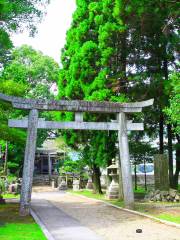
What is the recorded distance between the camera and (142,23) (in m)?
20.0

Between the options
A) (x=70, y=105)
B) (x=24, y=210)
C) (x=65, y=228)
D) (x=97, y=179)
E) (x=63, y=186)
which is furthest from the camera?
(x=63, y=186)

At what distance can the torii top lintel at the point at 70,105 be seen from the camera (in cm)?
1498

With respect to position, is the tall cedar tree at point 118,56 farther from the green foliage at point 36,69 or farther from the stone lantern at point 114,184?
the green foliage at point 36,69

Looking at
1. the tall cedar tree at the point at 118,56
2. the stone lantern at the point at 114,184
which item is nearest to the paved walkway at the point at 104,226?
the stone lantern at the point at 114,184

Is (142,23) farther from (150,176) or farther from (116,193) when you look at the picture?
(150,176)

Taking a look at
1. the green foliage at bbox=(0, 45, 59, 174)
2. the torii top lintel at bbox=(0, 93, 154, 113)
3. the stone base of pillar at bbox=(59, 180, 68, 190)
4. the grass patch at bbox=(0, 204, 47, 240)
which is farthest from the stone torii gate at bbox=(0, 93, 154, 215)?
the green foliage at bbox=(0, 45, 59, 174)

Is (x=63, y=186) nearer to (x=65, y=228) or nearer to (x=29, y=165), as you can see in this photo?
(x=29, y=165)

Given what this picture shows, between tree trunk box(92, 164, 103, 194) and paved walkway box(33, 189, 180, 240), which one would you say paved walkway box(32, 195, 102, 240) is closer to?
paved walkway box(33, 189, 180, 240)

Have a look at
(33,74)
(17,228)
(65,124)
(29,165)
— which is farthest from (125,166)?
(33,74)

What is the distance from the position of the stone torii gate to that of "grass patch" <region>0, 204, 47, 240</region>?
0.82m

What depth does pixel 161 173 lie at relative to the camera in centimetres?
1995

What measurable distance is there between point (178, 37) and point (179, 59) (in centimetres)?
201

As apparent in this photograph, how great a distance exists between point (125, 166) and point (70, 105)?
354cm

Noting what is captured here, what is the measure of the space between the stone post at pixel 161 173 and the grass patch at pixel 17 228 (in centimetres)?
810
